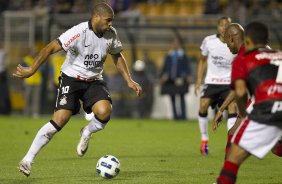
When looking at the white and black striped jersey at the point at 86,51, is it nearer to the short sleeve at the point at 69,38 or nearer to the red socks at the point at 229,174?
the short sleeve at the point at 69,38

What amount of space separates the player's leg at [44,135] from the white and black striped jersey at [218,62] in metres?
4.25

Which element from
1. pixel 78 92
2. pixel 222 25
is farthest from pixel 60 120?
pixel 222 25

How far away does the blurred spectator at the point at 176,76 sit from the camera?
23797mm

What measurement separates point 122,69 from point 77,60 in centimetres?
79

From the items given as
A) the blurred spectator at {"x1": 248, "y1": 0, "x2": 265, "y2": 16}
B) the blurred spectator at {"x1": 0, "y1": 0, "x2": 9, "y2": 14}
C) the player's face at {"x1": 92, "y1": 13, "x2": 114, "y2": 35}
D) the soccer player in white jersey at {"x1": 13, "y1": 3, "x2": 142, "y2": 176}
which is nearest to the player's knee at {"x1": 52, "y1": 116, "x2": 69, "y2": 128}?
the soccer player in white jersey at {"x1": 13, "y1": 3, "x2": 142, "y2": 176}

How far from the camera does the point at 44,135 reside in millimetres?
10250

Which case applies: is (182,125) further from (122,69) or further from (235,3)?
(122,69)

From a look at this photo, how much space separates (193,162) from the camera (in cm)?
1243

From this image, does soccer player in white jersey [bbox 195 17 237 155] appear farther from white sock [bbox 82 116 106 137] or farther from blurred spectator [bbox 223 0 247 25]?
blurred spectator [bbox 223 0 247 25]

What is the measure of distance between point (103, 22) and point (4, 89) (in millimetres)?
16044

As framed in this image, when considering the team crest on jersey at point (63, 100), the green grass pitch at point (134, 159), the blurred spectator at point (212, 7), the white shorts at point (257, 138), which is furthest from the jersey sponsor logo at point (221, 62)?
the blurred spectator at point (212, 7)

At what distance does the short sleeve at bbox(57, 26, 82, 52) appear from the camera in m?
10.5

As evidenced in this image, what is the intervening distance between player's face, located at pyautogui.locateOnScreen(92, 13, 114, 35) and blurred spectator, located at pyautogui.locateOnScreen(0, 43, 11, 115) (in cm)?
1519

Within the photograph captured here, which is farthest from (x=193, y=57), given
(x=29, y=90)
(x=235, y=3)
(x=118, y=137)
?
(x=118, y=137)
